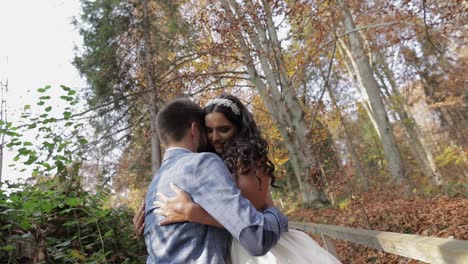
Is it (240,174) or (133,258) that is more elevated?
(240,174)

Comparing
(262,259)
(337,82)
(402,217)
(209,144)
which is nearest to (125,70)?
(402,217)

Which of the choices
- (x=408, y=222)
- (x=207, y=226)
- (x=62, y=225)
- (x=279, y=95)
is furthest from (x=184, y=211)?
(x=279, y=95)

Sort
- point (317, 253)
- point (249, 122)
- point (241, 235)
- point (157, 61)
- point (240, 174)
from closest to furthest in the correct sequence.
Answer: point (241, 235) → point (317, 253) → point (240, 174) → point (249, 122) → point (157, 61)

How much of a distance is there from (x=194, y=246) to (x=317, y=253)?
477mm

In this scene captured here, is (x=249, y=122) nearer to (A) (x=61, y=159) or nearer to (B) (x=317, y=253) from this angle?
(B) (x=317, y=253)

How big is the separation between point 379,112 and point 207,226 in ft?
30.8

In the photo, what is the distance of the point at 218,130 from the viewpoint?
1905mm

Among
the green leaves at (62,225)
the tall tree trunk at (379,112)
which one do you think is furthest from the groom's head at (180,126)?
the tall tree trunk at (379,112)

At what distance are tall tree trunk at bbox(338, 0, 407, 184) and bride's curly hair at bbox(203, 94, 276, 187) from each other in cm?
809

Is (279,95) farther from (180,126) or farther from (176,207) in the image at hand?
(176,207)

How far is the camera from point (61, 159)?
12.3 feet

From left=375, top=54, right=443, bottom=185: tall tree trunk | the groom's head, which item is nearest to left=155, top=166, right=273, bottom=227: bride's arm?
the groom's head

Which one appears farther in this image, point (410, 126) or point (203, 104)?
point (410, 126)

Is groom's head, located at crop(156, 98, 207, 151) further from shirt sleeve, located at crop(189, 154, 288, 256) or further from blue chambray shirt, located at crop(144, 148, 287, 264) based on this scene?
shirt sleeve, located at crop(189, 154, 288, 256)
